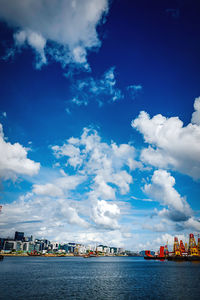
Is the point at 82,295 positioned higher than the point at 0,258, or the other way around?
Result: the point at 82,295

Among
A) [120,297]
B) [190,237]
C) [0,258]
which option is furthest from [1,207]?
[190,237]

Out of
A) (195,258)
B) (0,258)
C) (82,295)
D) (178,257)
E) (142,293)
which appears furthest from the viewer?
(178,257)

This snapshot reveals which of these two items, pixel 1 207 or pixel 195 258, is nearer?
pixel 1 207

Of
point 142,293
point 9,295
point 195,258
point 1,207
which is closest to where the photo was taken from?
point 9,295

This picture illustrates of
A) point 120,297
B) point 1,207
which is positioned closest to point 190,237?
point 1,207

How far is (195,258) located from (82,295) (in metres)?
184

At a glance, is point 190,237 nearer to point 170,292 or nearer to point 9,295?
point 170,292

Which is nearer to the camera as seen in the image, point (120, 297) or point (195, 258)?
point (120, 297)

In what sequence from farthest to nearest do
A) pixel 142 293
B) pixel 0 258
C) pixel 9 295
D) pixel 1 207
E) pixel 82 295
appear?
pixel 0 258 → pixel 1 207 → pixel 142 293 → pixel 82 295 → pixel 9 295

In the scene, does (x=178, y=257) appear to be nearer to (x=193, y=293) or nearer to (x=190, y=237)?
(x=190, y=237)

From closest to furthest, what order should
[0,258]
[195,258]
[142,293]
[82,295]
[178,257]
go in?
[82,295]
[142,293]
[0,258]
[195,258]
[178,257]

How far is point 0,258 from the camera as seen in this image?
16462cm

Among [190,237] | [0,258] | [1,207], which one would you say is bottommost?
[0,258]

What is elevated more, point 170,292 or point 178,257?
point 170,292
